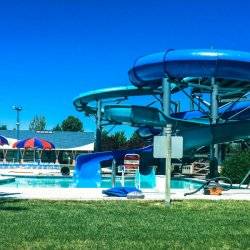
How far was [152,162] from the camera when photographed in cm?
3177

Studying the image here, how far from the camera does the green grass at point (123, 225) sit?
29.1ft

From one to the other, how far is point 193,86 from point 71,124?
317 ft

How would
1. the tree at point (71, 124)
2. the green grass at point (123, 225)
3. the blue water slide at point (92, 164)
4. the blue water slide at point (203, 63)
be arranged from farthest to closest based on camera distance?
the tree at point (71, 124) < the blue water slide at point (92, 164) < the blue water slide at point (203, 63) < the green grass at point (123, 225)

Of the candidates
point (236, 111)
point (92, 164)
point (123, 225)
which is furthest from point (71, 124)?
point (123, 225)

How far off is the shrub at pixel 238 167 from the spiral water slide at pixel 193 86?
169 cm

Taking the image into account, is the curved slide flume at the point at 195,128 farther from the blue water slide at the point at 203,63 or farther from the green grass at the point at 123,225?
the green grass at the point at 123,225

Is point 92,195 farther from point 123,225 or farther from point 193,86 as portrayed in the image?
point 193,86

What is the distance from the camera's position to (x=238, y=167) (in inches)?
1086

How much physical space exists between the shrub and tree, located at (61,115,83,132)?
98074 millimetres

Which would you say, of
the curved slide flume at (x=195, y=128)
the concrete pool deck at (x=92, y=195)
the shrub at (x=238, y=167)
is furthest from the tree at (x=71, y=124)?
the concrete pool deck at (x=92, y=195)

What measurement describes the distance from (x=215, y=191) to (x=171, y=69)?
29.1 ft

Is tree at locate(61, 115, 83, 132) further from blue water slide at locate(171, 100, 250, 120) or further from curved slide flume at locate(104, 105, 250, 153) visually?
curved slide flume at locate(104, 105, 250, 153)

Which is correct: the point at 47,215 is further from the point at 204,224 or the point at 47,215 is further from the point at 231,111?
the point at 231,111

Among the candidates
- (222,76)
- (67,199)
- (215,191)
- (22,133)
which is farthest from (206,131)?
(22,133)
